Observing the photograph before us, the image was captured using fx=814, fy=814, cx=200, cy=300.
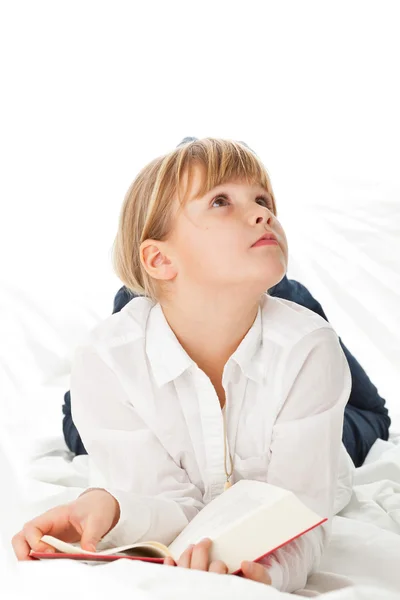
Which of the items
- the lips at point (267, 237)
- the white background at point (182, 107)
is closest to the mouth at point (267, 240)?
the lips at point (267, 237)

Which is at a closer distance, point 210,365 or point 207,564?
point 207,564

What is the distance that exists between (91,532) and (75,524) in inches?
1.5

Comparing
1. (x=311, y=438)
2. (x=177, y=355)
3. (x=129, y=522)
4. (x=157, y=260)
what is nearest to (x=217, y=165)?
(x=157, y=260)

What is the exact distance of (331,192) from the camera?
2.90 metres

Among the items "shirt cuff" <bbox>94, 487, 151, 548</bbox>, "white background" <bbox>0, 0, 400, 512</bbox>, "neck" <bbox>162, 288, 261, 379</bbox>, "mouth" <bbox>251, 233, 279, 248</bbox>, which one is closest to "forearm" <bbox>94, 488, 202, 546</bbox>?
"shirt cuff" <bbox>94, 487, 151, 548</bbox>

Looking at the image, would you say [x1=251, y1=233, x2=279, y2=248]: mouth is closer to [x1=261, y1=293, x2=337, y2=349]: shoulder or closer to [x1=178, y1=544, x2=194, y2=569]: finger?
[x1=261, y1=293, x2=337, y2=349]: shoulder

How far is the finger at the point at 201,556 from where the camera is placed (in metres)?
0.87

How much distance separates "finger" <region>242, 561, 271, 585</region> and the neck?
397 mm

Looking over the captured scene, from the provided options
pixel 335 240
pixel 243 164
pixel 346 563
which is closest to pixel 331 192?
pixel 335 240

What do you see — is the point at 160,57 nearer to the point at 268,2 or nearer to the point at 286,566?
the point at 268,2

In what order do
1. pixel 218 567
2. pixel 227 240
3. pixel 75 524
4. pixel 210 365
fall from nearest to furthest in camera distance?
pixel 218 567
pixel 75 524
pixel 227 240
pixel 210 365

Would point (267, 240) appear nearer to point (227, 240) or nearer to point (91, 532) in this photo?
point (227, 240)

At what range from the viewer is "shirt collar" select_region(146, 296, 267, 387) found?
1169 millimetres

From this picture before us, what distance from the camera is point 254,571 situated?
0.88 meters
